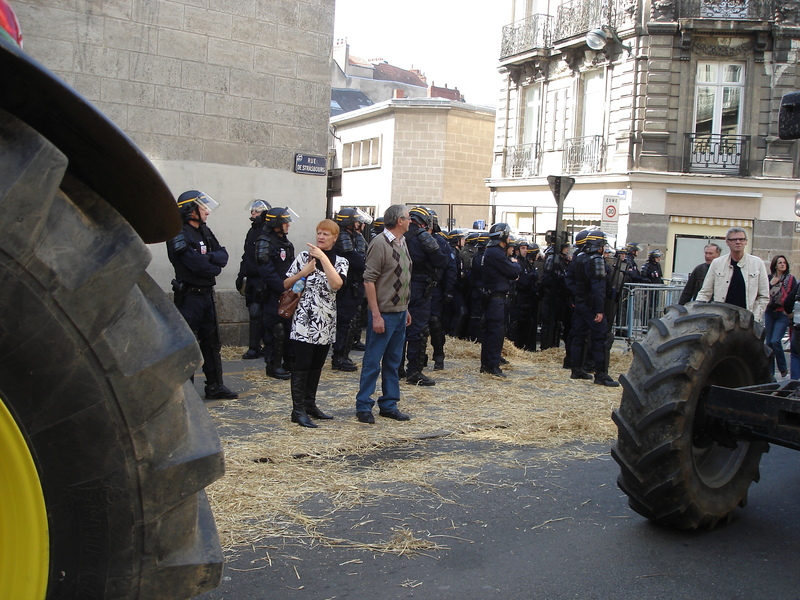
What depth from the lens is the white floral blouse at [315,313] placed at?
7.23 meters

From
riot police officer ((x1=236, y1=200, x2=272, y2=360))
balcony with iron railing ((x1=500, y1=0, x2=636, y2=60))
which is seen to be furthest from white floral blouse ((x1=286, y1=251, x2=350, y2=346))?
balcony with iron railing ((x1=500, y1=0, x2=636, y2=60))

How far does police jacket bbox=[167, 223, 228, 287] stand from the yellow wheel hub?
6.05 meters

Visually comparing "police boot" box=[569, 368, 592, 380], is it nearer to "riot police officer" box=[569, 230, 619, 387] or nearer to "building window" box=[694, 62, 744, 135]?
"riot police officer" box=[569, 230, 619, 387]

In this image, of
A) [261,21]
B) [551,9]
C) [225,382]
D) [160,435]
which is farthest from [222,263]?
[551,9]

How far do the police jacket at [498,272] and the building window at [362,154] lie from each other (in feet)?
90.2

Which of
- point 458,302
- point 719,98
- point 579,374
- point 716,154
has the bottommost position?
point 579,374

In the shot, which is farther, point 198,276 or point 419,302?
point 419,302

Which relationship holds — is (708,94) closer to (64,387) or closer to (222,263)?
(222,263)

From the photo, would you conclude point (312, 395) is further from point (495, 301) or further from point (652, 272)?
point (652, 272)

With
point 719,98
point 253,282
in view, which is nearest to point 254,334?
point 253,282

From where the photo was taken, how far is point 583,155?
27984 millimetres

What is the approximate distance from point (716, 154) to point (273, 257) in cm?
2019

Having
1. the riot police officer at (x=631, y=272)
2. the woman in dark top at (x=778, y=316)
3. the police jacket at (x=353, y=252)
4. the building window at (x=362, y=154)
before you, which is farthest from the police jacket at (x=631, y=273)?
the building window at (x=362, y=154)

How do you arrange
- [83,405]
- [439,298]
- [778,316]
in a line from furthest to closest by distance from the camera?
[778,316] → [439,298] → [83,405]
